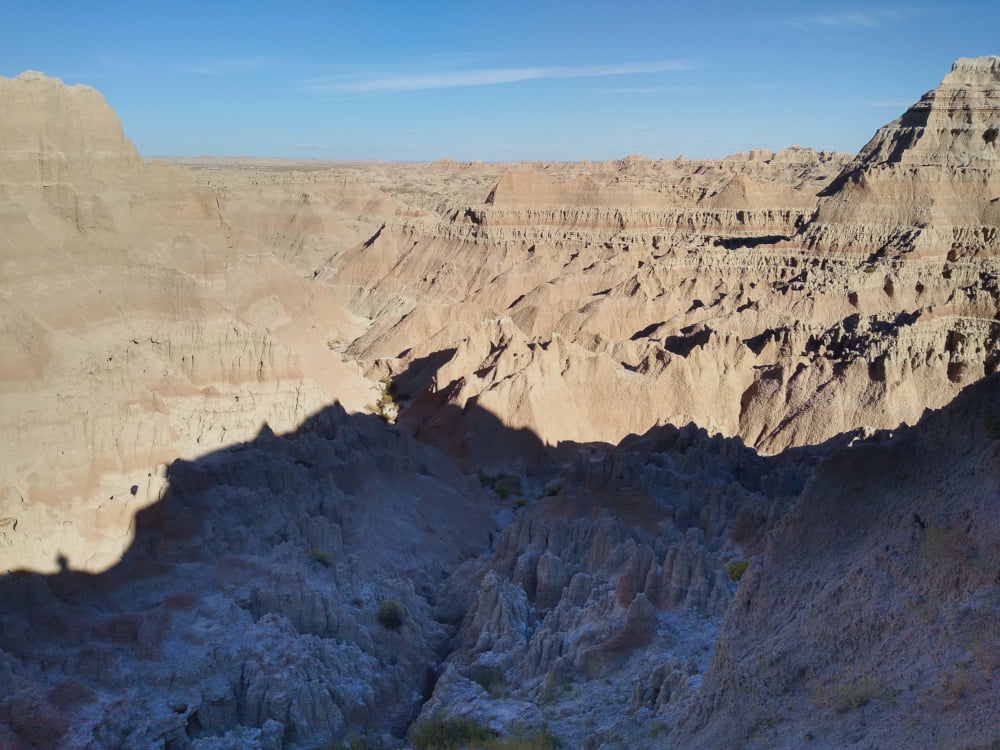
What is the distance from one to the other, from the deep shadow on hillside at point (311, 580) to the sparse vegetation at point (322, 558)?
0.14 ft

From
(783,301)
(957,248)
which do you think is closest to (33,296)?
(783,301)

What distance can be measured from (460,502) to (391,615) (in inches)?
315

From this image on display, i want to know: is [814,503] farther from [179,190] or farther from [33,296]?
[179,190]

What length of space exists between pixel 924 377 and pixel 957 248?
22907mm

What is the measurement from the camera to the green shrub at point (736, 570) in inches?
618

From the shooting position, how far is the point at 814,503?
1140 centimetres

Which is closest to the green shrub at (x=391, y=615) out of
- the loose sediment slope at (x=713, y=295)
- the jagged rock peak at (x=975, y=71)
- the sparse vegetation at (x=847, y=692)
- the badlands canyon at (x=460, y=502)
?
the badlands canyon at (x=460, y=502)

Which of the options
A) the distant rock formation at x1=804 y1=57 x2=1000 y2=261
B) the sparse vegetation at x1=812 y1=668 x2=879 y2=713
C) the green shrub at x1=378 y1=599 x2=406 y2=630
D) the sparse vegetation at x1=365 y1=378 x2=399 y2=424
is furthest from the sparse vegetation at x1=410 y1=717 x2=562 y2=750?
the distant rock formation at x1=804 y1=57 x2=1000 y2=261

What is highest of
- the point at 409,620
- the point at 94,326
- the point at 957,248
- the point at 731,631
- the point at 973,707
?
the point at 957,248

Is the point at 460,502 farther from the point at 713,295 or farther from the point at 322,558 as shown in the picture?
the point at 713,295

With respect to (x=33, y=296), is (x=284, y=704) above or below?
below

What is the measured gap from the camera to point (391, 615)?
16203 mm

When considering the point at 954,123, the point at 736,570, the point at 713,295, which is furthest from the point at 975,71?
the point at 736,570

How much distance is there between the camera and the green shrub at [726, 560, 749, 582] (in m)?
15.7
